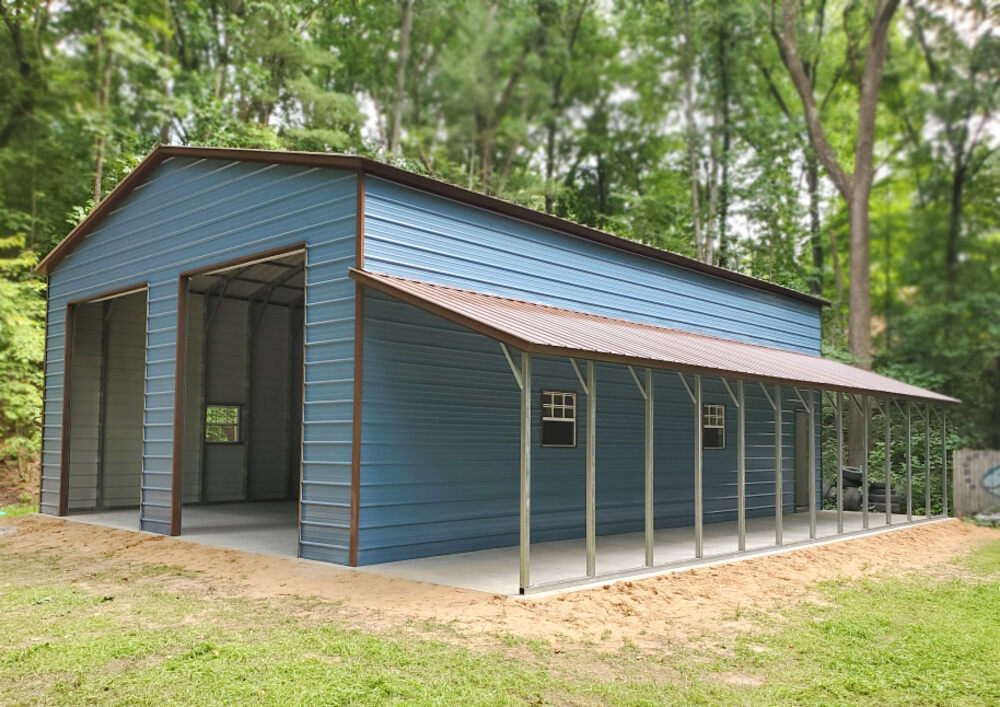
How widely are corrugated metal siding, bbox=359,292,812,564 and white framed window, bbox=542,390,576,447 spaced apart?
12 centimetres

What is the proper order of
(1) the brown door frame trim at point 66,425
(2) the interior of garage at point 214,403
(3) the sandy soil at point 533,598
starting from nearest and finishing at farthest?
(3) the sandy soil at point 533,598 < (1) the brown door frame trim at point 66,425 < (2) the interior of garage at point 214,403

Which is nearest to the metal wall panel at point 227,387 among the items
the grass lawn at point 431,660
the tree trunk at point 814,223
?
the grass lawn at point 431,660

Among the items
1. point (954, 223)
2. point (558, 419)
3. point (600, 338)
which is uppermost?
point (954, 223)

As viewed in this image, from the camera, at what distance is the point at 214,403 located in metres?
15.8

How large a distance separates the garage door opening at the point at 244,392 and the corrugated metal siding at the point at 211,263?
202 cm

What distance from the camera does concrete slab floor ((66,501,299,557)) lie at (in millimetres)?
10617

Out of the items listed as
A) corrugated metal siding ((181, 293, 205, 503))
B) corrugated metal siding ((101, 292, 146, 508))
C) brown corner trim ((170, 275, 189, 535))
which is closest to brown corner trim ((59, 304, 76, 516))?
corrugated metal siding ((101, 292, 146, 508))

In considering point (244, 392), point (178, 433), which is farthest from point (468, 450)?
point (244, 392)

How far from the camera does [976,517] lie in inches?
611

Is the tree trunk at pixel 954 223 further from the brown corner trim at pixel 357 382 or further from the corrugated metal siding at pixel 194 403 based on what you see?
the brown corner trim at pixel 357 382

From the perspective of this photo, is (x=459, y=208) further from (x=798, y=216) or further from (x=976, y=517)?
(x=798, y=216)

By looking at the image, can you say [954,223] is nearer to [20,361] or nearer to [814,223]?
[814,223]

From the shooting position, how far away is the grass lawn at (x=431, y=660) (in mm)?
4949

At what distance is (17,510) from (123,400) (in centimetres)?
304
